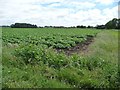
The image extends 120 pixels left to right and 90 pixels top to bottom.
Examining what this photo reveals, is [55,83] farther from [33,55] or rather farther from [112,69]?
[33,55]

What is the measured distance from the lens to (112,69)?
26.0 feet

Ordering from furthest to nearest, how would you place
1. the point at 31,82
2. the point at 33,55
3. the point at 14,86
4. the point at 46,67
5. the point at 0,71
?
the point at 33,55
the point at 46,67
the point at 0,71
the point at 31,82
the point at 14,86

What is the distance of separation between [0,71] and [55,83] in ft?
5.25

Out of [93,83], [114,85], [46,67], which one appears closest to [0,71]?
[46,67]

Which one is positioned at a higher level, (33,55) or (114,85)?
(33,55)

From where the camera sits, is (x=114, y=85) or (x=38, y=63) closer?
(x=114, y=85)

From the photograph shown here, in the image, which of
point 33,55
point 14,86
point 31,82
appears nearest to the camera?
point 14,86

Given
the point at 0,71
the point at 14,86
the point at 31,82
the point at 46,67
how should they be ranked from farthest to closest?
the point at 46,67 → the point at 0,71 → the point at 31,82 → the point at 14,86

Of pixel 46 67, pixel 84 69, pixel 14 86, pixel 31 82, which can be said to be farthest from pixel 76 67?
pixel 14 86

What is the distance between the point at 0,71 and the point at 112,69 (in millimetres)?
3058

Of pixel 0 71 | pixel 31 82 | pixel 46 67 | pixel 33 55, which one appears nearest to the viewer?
pixel 31 82

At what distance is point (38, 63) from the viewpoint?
903 cm

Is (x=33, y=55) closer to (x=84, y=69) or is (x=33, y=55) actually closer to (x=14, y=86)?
(x=84, y=69)

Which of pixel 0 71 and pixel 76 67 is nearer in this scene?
pixel 0 71
